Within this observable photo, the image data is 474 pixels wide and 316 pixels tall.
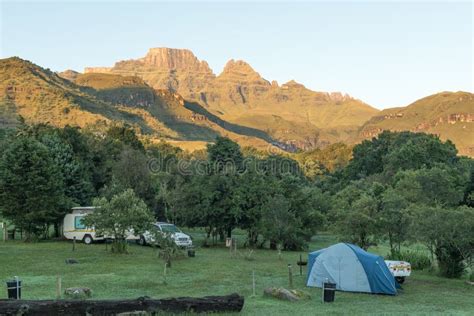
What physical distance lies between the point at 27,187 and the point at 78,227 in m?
4.20

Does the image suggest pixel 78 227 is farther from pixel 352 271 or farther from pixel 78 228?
pixel 352 271

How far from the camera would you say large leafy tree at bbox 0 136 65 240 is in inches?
1356

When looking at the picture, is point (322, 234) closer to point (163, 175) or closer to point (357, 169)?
point (163, 175)

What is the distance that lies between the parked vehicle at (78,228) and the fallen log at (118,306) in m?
21.3

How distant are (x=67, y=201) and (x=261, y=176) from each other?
1365 cm

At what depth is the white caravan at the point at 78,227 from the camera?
3481 cm

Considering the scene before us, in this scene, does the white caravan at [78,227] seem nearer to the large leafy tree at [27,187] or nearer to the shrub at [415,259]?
the large leafy tree at [27,187]

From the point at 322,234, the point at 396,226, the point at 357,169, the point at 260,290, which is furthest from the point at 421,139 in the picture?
the point at 260,290

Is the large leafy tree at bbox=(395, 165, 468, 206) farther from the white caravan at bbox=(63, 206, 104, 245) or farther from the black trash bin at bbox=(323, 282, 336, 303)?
the white caravan at bbox=(63, 206, 104, 245)

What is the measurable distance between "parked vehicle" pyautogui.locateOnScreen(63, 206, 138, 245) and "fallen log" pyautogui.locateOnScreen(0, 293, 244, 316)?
2126cm

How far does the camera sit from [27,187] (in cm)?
3469

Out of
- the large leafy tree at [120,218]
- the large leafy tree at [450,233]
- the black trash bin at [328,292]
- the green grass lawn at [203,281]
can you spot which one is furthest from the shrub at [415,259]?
the large leafy tree at [120,218]

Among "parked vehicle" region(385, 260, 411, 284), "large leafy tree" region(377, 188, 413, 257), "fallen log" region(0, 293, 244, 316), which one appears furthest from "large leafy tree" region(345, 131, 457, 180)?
"fallen log" region(0, 293, 244, 316)

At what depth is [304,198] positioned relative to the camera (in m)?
38.7
